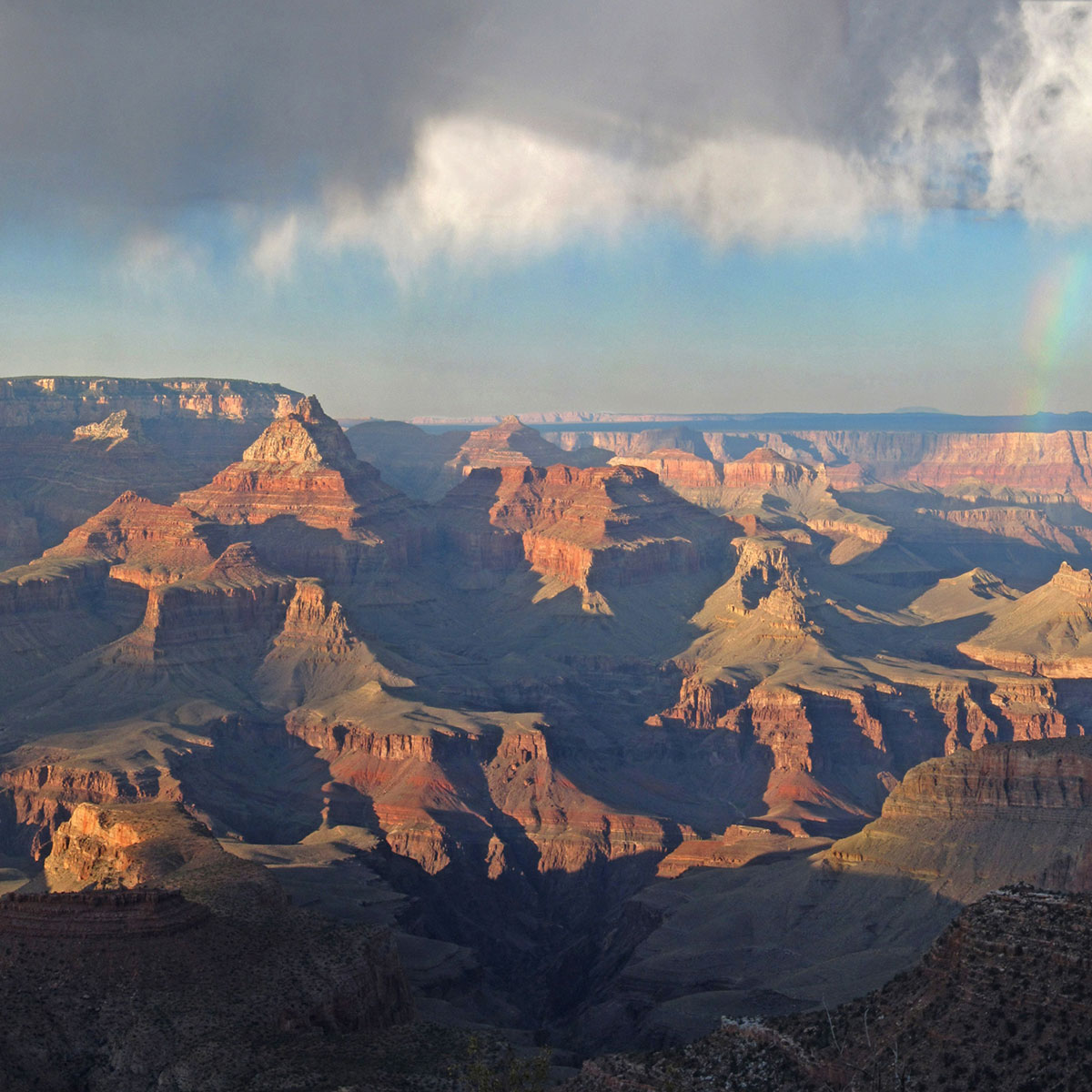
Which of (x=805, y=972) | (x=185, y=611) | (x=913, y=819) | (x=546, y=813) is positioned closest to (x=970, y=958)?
(x=805, y=972)

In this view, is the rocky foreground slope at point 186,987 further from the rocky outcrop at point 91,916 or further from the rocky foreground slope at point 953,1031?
the rocky foreground slope at point 953,1031

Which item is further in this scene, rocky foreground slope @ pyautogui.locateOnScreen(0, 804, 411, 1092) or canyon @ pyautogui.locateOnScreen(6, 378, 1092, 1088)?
canyon @ pyautogui.locateOnScreen(6, 378, 1092, 1088)

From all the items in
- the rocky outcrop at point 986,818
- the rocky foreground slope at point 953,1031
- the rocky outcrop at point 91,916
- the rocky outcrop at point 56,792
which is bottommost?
the rocky outcrop at point 56,792

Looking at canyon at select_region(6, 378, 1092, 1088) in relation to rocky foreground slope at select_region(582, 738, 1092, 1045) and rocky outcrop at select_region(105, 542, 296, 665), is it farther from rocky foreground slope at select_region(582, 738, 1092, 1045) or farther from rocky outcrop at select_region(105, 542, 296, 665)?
rocky outcrop at select_region(105, 542, 296, 665)

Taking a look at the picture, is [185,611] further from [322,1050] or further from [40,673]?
[322,1050]

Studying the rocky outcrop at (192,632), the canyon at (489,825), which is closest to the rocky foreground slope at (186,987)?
the canyon at (489,825)

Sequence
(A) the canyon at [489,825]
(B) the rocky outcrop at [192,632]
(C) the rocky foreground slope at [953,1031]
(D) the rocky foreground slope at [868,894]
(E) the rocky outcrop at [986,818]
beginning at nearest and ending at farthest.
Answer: (C) the rocky foreground slope at [953,1031], (A) the canyon at [489,825], (D) the rocky foreground slope at [868,894], (E) the rocky outcrop at [986,818], (B) the rocky outcrop at [192,632]

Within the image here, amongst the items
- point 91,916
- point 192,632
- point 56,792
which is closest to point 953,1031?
point 91,916

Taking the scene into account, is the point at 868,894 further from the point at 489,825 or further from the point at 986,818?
the point at 489,825

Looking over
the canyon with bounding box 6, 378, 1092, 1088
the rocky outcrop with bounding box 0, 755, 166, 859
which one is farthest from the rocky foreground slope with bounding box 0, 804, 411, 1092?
the rocky outcrop with bounding box 0, 755, 166, 859

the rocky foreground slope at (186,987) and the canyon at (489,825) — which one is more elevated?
the rocky foreground slope at (186,987)

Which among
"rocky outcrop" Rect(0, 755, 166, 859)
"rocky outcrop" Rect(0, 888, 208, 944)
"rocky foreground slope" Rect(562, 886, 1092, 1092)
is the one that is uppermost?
"rocky foreground slope" Rect(562, 886, 1092, 1092)
